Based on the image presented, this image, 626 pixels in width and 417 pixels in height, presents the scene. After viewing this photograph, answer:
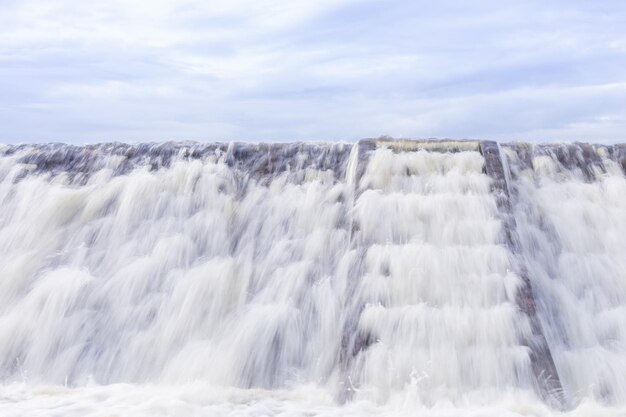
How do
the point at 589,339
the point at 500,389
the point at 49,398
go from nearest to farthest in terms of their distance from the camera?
the point at 500,389 → the point at 49,398 → the point at 589,339

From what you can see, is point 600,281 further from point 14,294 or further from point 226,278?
point 14,294

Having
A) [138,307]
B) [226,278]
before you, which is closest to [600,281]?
[226,278]

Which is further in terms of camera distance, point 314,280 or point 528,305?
point 314,280

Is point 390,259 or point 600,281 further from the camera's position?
point 600,281

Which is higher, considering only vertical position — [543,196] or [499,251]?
[543,196]

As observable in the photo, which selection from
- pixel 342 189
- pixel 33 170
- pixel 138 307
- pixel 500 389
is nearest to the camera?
pixel 500 389

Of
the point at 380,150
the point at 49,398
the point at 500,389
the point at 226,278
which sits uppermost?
the point at 380,150

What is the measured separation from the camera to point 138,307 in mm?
6207

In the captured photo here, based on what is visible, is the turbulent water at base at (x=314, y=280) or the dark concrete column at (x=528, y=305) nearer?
the dark concrete column at (x=528, y=305)

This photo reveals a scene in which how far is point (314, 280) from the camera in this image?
621 centimetres

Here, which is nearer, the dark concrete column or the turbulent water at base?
the dark concrete column

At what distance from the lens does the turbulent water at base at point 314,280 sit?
498 cm

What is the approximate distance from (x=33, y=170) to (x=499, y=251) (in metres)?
6.13

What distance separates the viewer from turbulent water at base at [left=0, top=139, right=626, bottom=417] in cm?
498
